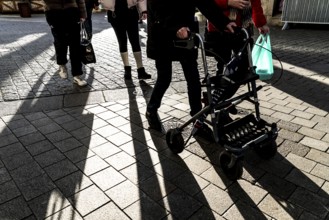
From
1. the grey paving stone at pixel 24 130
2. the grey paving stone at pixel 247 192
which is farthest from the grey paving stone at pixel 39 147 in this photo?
the grey paving stone at pixel 247 192

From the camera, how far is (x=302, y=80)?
5160 mm

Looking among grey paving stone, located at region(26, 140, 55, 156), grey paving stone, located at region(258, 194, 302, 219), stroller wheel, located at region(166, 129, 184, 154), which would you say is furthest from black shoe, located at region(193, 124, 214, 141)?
grey paving stone, located at region(26, 140, 55, 156)

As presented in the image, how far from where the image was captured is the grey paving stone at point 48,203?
2.31m

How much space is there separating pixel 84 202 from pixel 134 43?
3.30 meters

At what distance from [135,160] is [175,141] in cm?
46

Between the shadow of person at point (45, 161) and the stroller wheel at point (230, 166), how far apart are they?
1.25 m

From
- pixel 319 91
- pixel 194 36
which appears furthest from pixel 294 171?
pixel 319 91

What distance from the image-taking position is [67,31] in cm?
464

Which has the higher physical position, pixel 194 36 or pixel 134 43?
pixel 194 36

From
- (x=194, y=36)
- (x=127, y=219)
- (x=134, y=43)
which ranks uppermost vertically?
(x=194, y=36)

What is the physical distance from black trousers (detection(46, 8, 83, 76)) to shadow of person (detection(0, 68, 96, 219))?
3.39 ft

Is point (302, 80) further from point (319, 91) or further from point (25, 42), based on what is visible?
point (25, 42)

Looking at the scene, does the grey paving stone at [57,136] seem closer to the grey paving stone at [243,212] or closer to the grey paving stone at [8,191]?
the grey paving stone at [8,191]

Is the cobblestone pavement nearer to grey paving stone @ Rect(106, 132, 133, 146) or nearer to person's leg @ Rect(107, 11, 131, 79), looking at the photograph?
grey paving stone @ Rect(106, 132, 133, 146)
